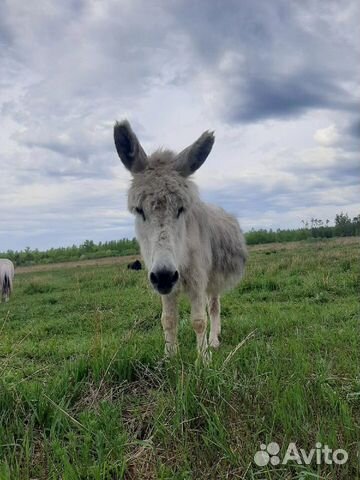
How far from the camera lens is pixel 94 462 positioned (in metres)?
2.38

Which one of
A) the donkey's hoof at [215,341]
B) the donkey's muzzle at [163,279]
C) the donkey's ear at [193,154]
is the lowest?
the donkey's hoof at [215,341]

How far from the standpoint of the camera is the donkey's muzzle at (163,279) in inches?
138

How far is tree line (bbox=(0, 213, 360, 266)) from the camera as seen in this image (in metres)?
30.2

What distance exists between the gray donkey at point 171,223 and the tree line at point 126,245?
23.1 metres

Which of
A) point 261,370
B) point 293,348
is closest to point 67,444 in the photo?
point 261,370

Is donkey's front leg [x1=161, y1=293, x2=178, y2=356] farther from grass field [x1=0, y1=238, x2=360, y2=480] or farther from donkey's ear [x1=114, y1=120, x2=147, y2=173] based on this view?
donkey's ear [x1=114, y1=120, x2=147, y2=173]

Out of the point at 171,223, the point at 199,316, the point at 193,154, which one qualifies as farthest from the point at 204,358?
the point at 193,154

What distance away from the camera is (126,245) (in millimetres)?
36594

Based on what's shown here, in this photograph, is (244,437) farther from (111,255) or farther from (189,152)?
(111,255)

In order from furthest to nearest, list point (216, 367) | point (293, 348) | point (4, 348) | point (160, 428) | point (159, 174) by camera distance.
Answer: point (4, 348) < point (159, 174) < point (293, 348) < point (216, 367) < point (160, 428)

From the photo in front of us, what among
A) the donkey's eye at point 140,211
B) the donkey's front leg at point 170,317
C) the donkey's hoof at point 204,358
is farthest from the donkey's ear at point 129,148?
the donkey's hoof at point 204,358

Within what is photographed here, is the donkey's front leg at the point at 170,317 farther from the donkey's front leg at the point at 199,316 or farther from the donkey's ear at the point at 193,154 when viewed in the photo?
the donkey's ear at the point at 193,154

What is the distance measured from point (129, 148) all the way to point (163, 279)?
5.57 feet

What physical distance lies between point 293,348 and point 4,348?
3.99 meters
